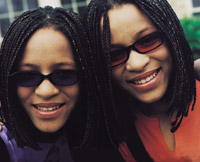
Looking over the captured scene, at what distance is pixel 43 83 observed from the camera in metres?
1.88

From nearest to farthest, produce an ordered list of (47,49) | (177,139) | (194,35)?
(47,49)
(177,139)
(194,35)

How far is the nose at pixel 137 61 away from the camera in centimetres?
192

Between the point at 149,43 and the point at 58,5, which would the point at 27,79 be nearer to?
the point at 149,43

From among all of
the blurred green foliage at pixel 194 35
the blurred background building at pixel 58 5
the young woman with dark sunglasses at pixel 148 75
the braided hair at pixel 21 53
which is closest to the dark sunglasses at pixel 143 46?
the young woman with dark sunglasses at pixel 148 75

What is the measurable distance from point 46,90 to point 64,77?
0.54ft

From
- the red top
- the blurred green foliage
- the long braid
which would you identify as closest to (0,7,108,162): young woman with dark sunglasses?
the red top

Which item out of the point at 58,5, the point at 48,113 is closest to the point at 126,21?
the point at 48,113

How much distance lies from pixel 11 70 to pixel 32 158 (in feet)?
2.54

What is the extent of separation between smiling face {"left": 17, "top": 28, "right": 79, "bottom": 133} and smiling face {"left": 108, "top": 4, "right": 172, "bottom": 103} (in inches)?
14.7

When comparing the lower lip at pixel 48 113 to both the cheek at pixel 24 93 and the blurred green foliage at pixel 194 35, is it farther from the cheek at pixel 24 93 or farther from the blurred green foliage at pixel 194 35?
the blurred green foliage at pixel 194 35

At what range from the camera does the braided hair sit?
1920mm

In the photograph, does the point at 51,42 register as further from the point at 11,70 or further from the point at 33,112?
the point at 33,112

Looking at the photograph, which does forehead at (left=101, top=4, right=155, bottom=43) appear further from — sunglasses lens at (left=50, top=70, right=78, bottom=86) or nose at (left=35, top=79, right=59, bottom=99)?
nose at (left=35, top=79, right=59, bottom=99)

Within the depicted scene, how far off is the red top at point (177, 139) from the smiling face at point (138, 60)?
34 cm
